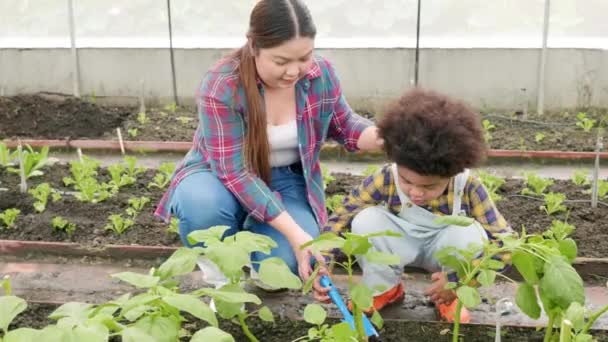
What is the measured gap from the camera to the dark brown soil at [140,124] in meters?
5.06

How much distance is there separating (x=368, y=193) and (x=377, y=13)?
3.63 meters

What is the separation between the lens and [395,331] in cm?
227

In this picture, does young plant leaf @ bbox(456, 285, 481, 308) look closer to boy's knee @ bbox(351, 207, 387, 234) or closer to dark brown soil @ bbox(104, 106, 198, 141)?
boy's knee @ bbox(351, 207, 387, 234)

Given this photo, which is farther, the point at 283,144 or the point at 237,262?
the point at 283,144

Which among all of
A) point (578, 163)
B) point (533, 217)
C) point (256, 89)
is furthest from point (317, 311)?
point (578, 163)

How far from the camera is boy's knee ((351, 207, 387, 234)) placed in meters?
2.50

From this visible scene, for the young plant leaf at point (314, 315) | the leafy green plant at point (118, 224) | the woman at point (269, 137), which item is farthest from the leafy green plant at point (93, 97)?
the young plant leaf at point (314, 315)

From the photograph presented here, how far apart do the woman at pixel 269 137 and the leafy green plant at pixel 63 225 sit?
0.81 meters

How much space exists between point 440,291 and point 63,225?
1938mm

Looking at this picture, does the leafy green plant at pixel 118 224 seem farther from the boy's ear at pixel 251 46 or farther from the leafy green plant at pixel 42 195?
the boy's ear at pixel 251 46

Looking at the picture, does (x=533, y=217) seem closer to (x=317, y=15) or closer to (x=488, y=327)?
(x=488, y=327)

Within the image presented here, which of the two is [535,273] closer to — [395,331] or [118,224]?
[395,331]

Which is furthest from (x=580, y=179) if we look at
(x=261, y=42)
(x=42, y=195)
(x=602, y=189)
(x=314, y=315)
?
A: (x=42, y=195)

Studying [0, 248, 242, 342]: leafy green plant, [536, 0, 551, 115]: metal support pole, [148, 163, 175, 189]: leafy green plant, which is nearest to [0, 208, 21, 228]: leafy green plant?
[148, 163, 175, 189]: leafy green plant
